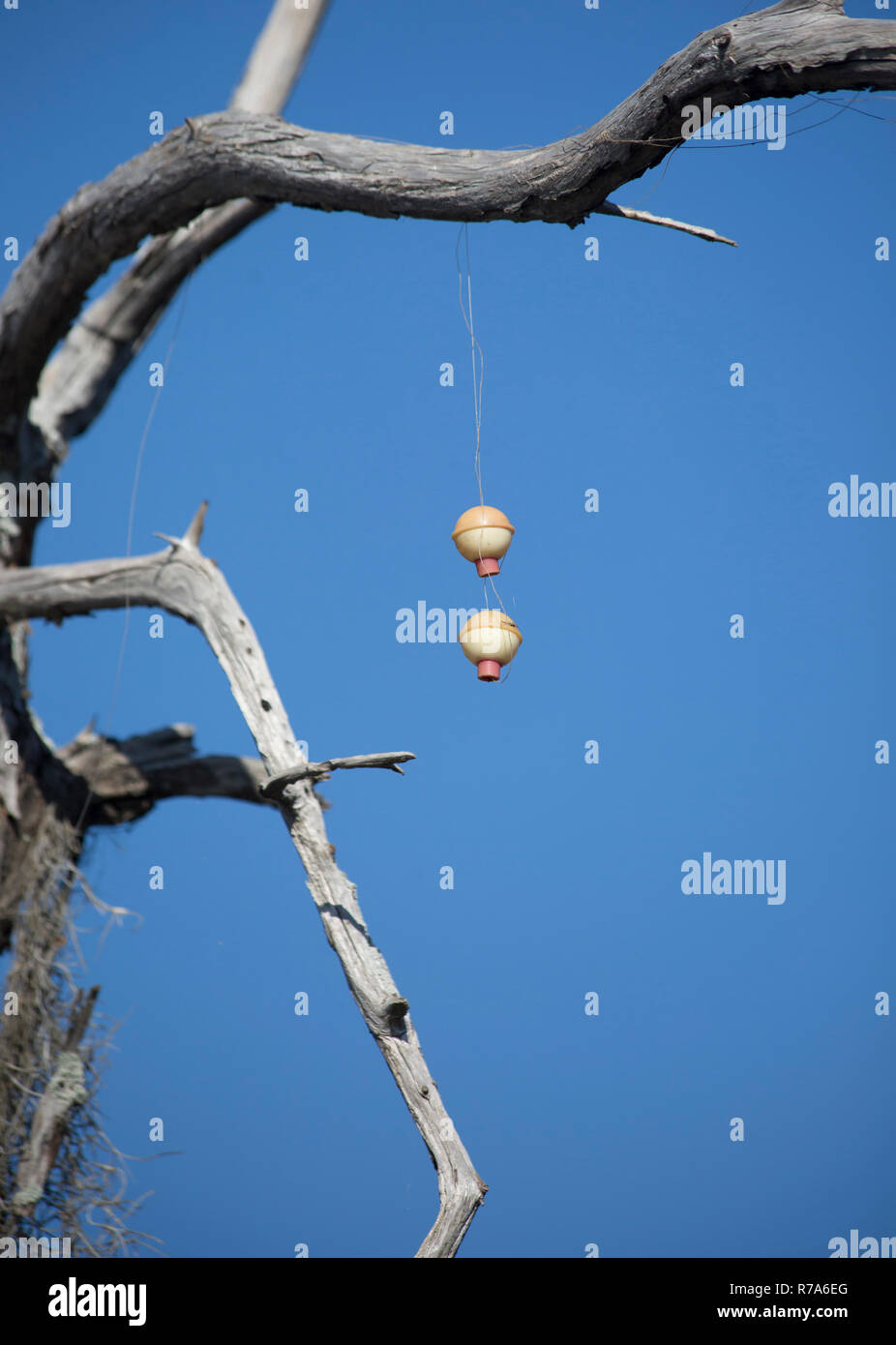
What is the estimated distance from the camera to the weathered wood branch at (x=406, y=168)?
2.32 metres

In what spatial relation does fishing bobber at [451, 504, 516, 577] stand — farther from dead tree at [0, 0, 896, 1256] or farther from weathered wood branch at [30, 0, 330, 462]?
weathered wood branch at [30, 0, 330, 462]

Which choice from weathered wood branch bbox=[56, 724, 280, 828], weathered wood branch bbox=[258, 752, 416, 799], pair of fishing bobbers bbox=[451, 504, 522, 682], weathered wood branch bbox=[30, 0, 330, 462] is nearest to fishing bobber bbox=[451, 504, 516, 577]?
pair of fishing bobbers bbox=[451, 504, 522, 682]

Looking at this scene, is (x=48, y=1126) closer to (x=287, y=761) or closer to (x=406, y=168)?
(x=287, y=761)

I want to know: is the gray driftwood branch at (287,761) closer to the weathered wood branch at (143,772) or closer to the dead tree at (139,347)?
the dead tree at (139,347)

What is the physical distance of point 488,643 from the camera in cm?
290

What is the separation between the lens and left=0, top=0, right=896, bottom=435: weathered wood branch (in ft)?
7.61

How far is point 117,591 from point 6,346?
3.30 ft

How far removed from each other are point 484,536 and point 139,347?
2.76 m

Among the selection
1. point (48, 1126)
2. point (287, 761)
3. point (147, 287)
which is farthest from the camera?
point (147, 287)

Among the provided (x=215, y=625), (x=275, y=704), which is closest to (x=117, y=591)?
(x=215, y=625)

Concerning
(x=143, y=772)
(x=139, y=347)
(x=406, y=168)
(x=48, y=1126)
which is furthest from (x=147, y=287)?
(x=48, y=1126)

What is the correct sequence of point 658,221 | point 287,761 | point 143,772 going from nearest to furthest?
point 658,221, point 287,761, point 143,772

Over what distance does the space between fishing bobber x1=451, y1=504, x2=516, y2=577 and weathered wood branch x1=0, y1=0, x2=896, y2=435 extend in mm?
676
